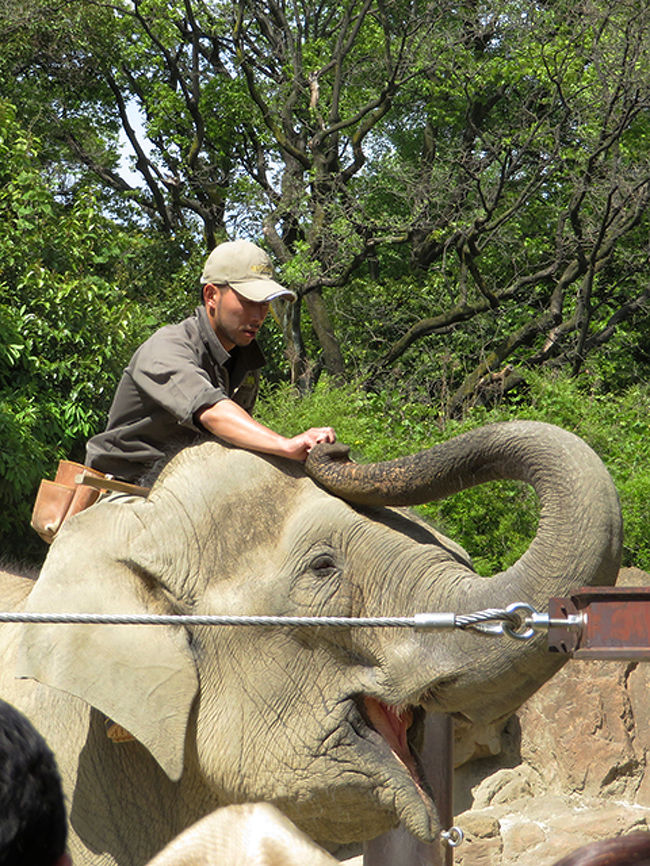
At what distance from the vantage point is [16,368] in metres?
9.84

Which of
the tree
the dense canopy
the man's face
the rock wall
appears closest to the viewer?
the man's face

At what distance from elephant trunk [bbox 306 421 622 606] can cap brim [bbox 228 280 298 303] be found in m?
0.73

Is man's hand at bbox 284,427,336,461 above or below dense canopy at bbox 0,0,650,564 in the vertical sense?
below

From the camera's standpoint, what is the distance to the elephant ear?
11.1 ft

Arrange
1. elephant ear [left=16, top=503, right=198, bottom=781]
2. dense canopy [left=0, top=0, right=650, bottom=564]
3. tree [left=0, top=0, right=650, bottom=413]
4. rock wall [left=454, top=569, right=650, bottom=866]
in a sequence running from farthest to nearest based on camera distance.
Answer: tree [left=0, top=0, right=650, bottom=413] → dense canopy [left=0, top=0, right=650, bottom=564] → rock wall [left=454, top=569, right=650, bottom=866] → elephant ear [left=16, top=503, right=198, bottom=781]

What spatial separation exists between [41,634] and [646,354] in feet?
44.2

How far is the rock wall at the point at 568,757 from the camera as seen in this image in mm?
6598

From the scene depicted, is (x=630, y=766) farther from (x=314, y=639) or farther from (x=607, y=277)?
(x=607, y=277)

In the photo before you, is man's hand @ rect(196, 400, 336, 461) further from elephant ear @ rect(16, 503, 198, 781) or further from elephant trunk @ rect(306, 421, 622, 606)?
elephant ear @ rect(16, 503, 198, 781)

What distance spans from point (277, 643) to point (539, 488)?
0.94 meters

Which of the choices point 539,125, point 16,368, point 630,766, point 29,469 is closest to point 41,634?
point 630,766

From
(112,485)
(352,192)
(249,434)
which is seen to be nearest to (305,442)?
(249,434)

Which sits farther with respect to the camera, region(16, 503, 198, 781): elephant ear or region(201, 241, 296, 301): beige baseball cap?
region(201, 241, 296, 301): beige baseball cap

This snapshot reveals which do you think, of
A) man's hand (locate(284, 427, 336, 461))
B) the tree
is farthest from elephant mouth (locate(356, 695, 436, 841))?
the tree
